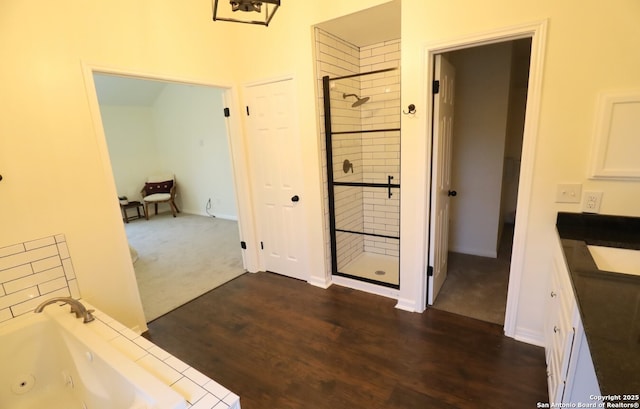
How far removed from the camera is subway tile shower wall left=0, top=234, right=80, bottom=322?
1821mm

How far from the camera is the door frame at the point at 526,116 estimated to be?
69.9 inches

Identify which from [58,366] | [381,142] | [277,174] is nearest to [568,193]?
[381,142]

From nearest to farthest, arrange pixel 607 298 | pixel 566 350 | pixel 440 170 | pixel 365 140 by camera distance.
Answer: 1. pixel 607 298
2. pixel 566 350
3. pixel 440 170
4. pixel 365 140

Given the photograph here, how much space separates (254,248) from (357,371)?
6.14 ft

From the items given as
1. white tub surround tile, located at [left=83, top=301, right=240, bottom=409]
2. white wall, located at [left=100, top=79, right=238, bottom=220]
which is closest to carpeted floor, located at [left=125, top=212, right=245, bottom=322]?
white wall, located at [left=100, top=79, right=238, bottom=220]

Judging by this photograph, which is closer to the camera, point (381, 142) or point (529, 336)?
point (529, 336)

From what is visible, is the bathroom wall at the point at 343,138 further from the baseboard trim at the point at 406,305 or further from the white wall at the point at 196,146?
the white wall at the point at 196,146

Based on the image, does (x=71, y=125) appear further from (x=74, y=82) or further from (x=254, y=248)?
(x=254, y=248)

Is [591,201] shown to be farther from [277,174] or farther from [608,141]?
[277,174]

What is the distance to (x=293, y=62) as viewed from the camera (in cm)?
270

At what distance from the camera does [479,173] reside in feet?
11.4

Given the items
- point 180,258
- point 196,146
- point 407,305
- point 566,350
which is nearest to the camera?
point 566,350

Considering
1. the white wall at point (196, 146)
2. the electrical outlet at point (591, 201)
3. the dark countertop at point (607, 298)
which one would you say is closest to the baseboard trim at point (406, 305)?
the dark countertop at point (607, 298)

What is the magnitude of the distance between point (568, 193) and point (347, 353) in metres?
1.73
